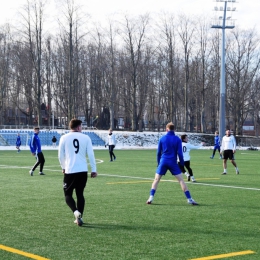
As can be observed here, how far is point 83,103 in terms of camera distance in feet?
263

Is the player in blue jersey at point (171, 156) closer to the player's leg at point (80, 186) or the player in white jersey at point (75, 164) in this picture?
the player in white jersey at point (75, 164)

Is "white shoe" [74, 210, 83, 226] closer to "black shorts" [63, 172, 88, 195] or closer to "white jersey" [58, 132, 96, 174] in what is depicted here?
"black shorts" [63, 172, 88, 195]

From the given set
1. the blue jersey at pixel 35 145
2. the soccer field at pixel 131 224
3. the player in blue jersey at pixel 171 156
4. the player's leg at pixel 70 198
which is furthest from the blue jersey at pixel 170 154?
the blue jersey at pixel 35 145

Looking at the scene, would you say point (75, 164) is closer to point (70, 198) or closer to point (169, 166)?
point (70, 198)

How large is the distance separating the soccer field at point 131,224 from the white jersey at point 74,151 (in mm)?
1065

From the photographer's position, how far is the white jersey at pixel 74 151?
891 centimetres

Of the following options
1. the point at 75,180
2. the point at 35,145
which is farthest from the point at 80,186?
the point at 35,145

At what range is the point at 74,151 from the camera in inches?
352

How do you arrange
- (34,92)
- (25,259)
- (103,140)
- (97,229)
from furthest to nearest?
(34,92) < (103,140) < (97,229) < (25,259)

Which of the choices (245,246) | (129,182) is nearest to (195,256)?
(245,246)

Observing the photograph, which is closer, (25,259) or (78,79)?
(25,259)

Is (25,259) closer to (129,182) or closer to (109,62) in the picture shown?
(129,182)

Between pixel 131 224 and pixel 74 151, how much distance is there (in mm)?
1719

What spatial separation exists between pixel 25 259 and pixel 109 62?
66.8 metres
